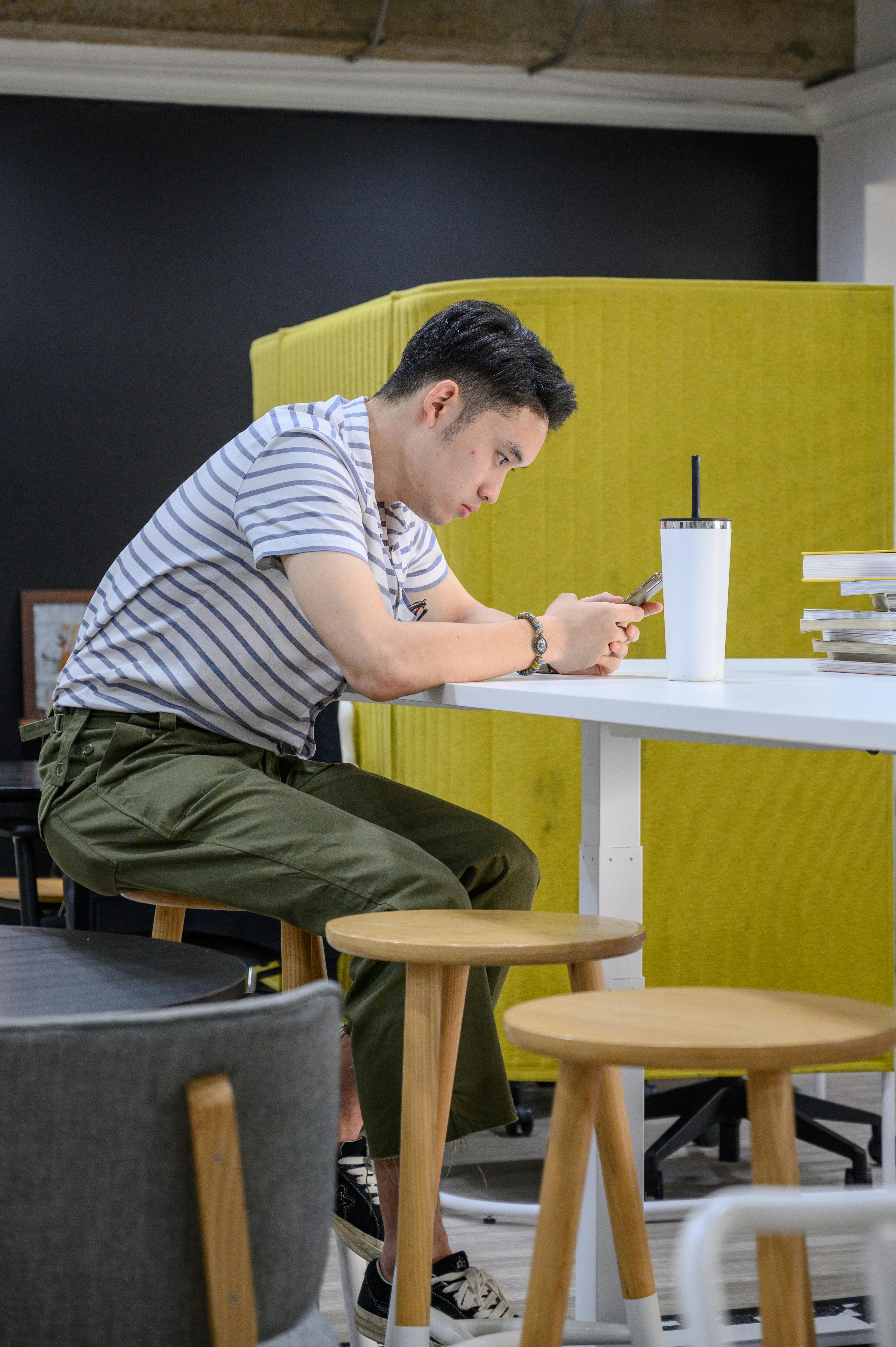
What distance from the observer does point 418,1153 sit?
1292mm

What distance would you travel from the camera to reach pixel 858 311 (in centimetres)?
272

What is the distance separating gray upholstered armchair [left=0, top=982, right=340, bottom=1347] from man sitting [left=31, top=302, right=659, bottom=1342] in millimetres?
675

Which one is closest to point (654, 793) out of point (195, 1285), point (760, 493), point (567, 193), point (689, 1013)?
point (760, 493)

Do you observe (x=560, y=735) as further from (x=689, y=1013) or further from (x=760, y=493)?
(x=689, y=1013)

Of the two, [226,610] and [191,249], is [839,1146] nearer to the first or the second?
[226,610]

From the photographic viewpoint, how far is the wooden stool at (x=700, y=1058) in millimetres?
917

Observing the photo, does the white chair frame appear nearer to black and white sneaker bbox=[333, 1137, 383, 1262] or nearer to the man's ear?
black and white sneaker bbox=[333, 1137, 383, 1262]

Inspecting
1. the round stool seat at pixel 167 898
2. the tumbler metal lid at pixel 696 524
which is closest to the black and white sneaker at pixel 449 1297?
the round stool seat at pixel 167 898

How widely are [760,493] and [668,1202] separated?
1.25 m

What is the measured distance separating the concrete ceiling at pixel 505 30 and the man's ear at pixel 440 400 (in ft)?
10.8

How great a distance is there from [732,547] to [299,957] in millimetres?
1372

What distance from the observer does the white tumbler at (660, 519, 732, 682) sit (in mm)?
1557

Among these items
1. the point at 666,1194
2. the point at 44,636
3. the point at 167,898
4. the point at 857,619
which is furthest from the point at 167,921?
the point at 44,636

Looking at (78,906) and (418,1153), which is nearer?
(418,1153)
